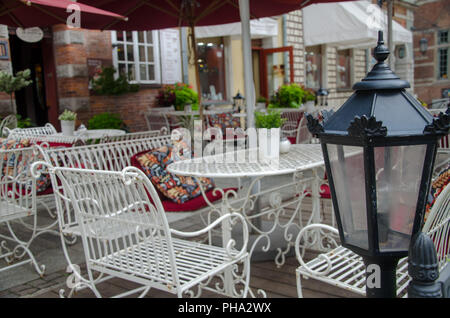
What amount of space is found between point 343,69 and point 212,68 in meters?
7.50

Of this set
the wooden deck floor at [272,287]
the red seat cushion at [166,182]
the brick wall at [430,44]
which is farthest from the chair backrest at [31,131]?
the brick wall at [430,44]

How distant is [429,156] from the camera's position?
2.77 ft

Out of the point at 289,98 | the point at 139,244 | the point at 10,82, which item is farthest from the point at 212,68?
the point at 139,244

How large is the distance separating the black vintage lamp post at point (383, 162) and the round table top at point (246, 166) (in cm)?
148

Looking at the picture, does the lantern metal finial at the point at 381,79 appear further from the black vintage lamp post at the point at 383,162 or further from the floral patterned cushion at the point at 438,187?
the floral patterned cushion at the point at 438,187

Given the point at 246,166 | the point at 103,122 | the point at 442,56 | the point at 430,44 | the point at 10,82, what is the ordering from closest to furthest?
the point at 246,166
the point at 10,82
the point at 103,122
the point at 442,56
the point at 430,44

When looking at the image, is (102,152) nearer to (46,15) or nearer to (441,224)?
(46,15)

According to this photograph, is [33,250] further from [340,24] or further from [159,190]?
[340,24]

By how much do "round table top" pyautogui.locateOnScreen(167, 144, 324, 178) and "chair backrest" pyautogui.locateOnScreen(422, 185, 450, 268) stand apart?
3.51 ft

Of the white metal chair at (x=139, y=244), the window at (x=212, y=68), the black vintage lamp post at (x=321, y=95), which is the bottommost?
the white metal chair at (x=139, y=244)

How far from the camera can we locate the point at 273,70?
11.8 m

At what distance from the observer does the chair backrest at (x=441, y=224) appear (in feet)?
4.35

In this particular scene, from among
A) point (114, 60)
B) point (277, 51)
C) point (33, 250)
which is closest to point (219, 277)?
point (33, 250)
